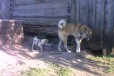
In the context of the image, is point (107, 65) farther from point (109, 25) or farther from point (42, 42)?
point (42, 42)

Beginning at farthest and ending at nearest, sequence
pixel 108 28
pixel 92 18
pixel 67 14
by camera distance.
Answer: pixel 67 14, pixel 92 18, pixel 108 28

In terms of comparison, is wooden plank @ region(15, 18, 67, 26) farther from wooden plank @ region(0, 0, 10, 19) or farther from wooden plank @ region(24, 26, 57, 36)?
wooden plank @ region(0, 0, 10, 19)

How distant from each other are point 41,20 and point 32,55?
301cm

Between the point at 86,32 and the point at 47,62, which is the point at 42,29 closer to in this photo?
the point at 86,32

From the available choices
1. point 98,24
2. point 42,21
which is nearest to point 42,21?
point 42,21

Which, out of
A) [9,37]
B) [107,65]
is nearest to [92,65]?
[107,65]

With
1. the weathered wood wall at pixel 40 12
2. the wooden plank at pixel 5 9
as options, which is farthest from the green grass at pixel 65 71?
the wooden plank at pixel 5 9

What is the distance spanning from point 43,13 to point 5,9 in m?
2.85

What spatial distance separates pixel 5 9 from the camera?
14.4 metres

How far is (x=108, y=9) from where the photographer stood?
9656 millimetres

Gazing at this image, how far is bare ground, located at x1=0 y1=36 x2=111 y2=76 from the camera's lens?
7.90 m

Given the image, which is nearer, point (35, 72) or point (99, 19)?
point (35, 72)

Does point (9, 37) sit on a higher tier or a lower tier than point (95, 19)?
lower

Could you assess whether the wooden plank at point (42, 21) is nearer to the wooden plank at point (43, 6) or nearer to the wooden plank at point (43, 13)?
the wooden plank at point (43, 13)
